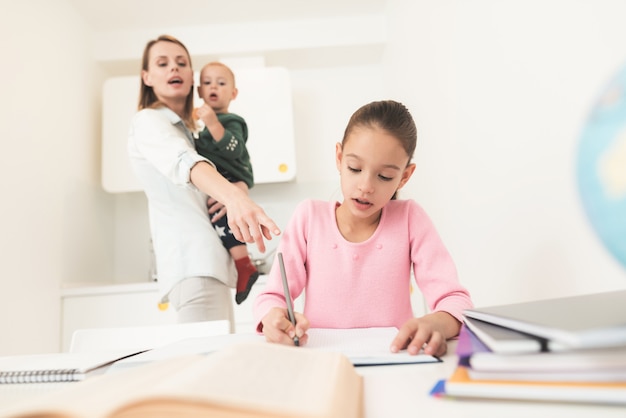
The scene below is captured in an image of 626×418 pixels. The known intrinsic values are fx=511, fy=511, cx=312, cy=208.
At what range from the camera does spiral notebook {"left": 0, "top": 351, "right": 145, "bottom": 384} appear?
61 centimetres

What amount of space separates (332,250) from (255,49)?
196 cm

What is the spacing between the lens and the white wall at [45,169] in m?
1.82

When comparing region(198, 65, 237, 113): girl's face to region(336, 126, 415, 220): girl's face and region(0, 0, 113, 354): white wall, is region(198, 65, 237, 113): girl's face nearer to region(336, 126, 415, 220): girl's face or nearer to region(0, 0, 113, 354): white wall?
region(0, 0, 113, 354): white wall

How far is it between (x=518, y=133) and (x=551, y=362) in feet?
2.53

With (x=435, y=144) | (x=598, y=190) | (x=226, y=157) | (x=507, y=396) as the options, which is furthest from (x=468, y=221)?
(x=507, y=396)

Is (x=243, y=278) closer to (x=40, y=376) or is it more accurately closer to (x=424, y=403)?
(x=40, y=376)

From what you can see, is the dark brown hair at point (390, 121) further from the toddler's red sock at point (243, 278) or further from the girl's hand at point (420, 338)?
the toddler's red sock at point (243, 278)

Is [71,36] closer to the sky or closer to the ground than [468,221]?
A: closer to the sky

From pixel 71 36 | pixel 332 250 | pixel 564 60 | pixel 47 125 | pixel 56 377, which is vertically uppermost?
pixel 71 36

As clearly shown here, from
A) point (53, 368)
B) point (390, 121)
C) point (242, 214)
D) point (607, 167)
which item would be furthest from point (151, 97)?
point (607, 167)

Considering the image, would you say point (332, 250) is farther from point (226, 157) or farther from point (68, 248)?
point (68, 248)

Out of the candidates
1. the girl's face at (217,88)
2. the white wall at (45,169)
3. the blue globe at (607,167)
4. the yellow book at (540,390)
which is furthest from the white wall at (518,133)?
the white wall at (45,169)

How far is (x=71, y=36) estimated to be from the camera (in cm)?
243

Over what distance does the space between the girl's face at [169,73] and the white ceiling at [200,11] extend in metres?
1.17
